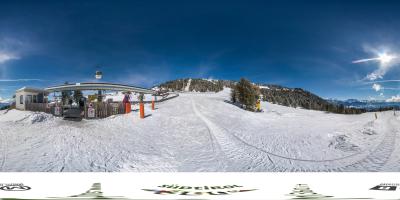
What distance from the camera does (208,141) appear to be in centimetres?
399

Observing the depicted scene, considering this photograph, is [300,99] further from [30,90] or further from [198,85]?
[30,90]

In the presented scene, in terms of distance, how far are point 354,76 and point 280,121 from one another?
3.34 ft

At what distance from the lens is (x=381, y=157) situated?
3775mm

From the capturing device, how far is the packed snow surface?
12.4ft

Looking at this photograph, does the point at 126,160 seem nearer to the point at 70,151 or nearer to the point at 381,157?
the point at 70,151

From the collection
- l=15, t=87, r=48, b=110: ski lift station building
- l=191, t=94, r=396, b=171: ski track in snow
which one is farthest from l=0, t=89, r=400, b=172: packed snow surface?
l=15, t=87, r=48, b=110: ski lift station building

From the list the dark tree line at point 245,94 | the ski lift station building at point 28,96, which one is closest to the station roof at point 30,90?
the ski lift station building at point 28,96

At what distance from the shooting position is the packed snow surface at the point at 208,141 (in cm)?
379

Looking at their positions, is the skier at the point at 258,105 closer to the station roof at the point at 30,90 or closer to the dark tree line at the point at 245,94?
the dark tree line at the point at 245,94

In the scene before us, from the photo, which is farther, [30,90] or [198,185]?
[30,90]

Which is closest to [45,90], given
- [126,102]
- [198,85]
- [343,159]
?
[126,102]

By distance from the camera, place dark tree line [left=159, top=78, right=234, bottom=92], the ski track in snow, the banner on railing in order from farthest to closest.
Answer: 1. dark tree line [left=159, top=78, right=234, bottom=92]
2. the ski track in snow
3. the banner on railing

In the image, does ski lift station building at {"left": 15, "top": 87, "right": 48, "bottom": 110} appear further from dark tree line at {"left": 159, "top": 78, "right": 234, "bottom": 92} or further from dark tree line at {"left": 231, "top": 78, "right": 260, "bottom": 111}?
dark tree line at {"left": 231, "top": 78, "right": 260, "bottom": 111}

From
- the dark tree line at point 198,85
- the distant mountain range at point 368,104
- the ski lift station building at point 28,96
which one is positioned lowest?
the distant mountain range at point 368,104
